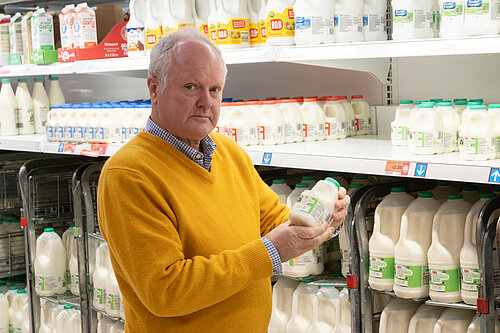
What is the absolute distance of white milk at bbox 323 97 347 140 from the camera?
10.2ft

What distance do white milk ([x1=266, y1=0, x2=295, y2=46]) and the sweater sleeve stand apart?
125 cm

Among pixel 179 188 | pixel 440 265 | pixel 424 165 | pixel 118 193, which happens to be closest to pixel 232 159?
pixel 179 188

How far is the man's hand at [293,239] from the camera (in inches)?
72.6

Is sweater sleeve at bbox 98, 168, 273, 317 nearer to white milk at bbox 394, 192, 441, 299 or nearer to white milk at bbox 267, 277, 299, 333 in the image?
white milk at bbox 394, 192, 441, 299

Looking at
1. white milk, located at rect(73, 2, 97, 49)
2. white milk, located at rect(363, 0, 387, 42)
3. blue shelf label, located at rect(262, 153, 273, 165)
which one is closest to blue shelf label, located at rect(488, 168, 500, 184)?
white milk, located at rect(363, 0, 387, 42)

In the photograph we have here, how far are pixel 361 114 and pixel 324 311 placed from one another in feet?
3.08

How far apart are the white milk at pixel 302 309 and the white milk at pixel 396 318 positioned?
37cm

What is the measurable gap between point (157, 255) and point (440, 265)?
3.54ft

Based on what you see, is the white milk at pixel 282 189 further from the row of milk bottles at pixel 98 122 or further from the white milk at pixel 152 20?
the white milk at pixel 152 20

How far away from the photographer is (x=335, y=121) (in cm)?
312

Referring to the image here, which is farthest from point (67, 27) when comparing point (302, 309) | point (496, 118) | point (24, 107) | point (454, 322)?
point (454, 322)

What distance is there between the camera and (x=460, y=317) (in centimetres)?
247

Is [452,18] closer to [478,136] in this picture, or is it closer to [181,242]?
[478,136]

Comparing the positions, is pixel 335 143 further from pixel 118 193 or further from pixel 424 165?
pixel 118 193
